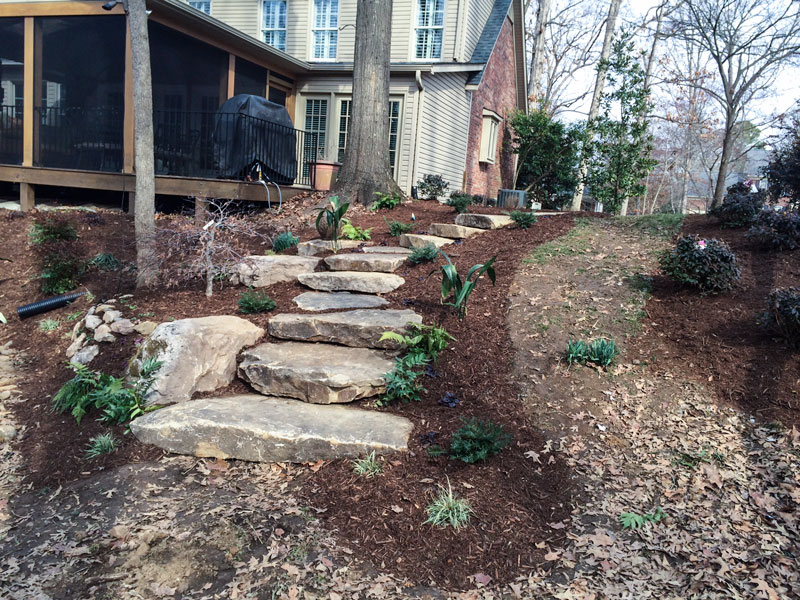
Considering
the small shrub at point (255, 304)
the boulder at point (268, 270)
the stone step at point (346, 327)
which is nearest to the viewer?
the stone step at point (346, 327)

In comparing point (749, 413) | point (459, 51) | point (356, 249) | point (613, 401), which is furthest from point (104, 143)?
point (749, 413)

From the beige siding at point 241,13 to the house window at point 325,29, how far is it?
1582mm

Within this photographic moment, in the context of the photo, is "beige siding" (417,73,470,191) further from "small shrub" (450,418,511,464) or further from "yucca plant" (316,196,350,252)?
"small shrub" (450,418,511,464)

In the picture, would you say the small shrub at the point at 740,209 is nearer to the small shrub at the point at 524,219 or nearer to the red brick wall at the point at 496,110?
the small shrub at the point at 524,219

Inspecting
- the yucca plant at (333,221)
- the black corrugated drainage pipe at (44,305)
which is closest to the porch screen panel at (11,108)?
the black corrugated drainage pipe at (44,305)

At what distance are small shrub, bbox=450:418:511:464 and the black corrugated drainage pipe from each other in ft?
15.2

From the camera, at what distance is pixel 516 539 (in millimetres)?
2641

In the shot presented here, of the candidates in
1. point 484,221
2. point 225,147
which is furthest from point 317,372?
point 225,147

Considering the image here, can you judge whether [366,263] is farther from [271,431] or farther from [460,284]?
[271,431]

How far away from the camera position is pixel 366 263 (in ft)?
18.8

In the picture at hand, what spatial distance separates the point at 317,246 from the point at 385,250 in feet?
2.71

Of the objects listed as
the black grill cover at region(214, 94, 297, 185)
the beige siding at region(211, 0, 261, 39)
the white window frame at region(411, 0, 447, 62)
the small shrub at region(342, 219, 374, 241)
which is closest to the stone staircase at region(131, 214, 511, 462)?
the small shrub at region(342, 219, 374, 241)

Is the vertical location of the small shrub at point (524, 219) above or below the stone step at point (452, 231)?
above

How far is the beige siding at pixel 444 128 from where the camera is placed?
12344mm
